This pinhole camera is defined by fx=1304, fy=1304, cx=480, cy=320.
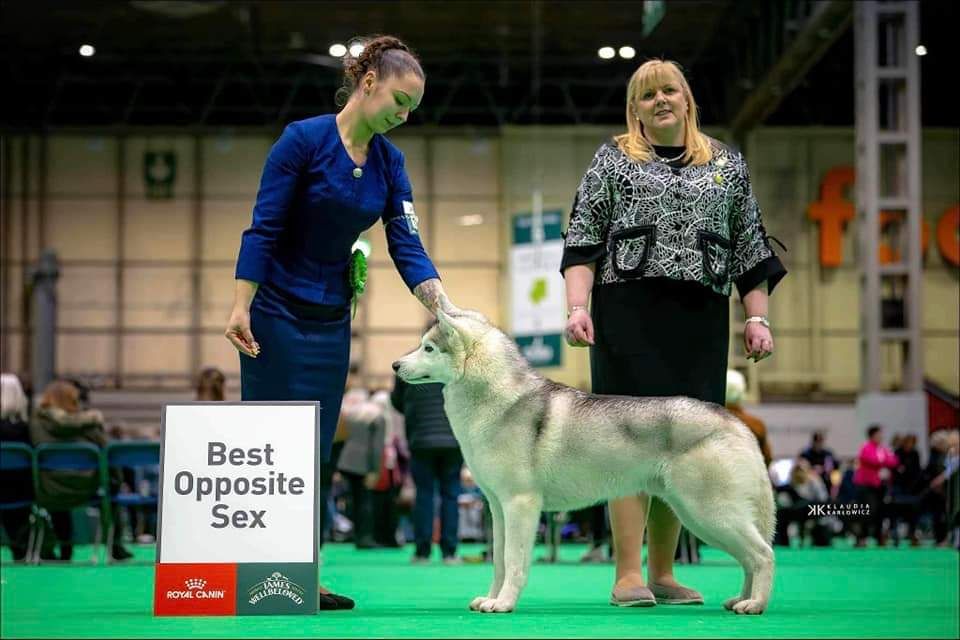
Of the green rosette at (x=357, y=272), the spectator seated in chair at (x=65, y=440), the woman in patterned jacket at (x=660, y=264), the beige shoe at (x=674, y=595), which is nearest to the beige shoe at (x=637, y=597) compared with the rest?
the woman in patterned jacket at (x=660, y=264)

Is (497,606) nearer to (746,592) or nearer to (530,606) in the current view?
(530,606)

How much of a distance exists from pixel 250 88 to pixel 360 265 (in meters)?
21.1

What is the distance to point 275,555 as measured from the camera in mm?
3566

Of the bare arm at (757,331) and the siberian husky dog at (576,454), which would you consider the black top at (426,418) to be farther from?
the siberian husky dog at (576,454)

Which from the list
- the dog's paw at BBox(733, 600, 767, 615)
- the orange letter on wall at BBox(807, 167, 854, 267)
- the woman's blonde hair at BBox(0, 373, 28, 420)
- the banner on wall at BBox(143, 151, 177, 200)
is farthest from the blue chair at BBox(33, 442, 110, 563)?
the orange letter on wall at BBox(807, 167, 854, 267)

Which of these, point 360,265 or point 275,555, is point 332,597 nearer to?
point 275,555

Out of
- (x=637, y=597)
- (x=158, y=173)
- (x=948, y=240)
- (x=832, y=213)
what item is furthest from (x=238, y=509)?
(x=158, y=173)

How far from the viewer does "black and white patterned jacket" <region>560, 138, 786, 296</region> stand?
13.1 ft

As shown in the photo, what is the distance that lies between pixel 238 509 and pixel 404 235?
102 centimetres

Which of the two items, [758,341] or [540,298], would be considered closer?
[758,341]

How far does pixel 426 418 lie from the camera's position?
30.2 ft

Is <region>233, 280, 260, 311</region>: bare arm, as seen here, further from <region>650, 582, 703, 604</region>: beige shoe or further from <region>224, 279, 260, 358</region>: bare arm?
<region>650, 582, 703, 604</region>: beige shoe

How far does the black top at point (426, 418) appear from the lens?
916 cm

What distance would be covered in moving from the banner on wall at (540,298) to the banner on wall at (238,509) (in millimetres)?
15638
